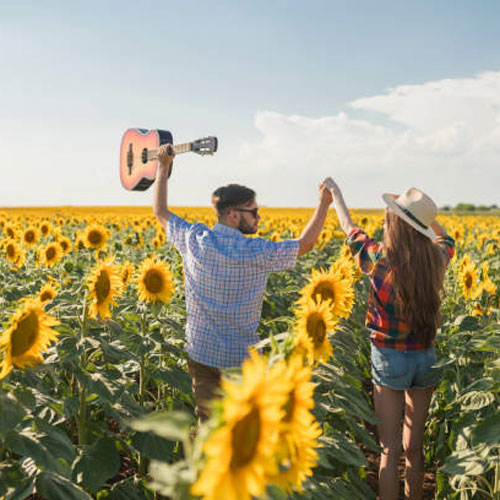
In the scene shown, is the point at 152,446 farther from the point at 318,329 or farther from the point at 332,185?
the point at 332,185

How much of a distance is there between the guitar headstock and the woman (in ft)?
2.53

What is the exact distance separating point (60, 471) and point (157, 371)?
4.41 ft

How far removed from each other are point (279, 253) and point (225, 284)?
33 cm

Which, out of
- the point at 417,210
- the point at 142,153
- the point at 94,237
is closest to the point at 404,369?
the point at 417,210

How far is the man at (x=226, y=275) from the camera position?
282 centimetres

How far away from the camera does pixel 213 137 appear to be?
3.22 metres

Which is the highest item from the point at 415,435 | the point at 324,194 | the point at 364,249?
the point at 324,194

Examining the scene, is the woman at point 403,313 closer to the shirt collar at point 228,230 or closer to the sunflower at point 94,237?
the shirt collar at point 228,230

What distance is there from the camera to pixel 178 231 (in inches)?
122

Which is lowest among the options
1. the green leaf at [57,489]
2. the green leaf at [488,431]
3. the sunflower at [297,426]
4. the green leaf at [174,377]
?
the green leaf at [57,489]

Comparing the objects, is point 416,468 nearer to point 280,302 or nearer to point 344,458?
point 344,458

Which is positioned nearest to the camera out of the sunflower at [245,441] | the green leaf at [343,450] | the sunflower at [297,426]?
the sunflower at [245,441]

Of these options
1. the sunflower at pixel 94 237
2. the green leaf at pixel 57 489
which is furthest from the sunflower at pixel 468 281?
the sunflower at pixel 94 237

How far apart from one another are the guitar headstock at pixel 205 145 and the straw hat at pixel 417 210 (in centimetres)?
109
